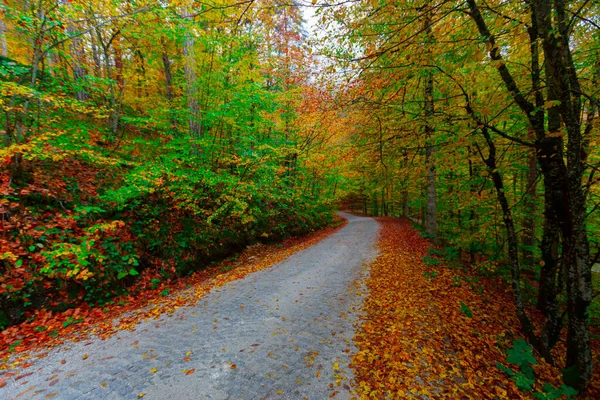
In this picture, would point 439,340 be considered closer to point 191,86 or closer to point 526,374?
point 526,374

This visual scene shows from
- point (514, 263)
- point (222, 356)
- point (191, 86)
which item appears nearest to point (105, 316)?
point (222, 356)

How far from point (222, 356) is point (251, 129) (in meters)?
6.72

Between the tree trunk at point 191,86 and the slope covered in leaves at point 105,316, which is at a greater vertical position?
the tree trunk at point 191,86

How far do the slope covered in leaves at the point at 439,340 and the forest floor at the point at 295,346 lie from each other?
0.06 feet

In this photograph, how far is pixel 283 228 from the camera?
1168 cm

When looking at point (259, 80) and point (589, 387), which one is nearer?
point (589, 387)

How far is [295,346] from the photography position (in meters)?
3.49

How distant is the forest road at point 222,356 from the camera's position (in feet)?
8.95

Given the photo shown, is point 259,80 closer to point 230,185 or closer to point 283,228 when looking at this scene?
point 230,185

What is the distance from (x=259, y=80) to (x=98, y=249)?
7.19m

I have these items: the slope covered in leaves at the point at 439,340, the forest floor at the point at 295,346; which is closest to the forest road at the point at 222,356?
the forest floor at the point at 295,346

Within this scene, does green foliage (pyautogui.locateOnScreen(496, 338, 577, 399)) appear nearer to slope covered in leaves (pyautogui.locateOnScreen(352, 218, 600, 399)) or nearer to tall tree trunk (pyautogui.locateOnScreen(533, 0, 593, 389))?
slope covered in leaves (pyautogui.locateOnScreen(352, 218, 600, 399))

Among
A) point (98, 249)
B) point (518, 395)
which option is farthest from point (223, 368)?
point (98, 249)

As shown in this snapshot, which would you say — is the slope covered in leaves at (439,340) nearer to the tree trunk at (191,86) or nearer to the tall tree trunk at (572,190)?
the tall tree trunk at (572,190)
